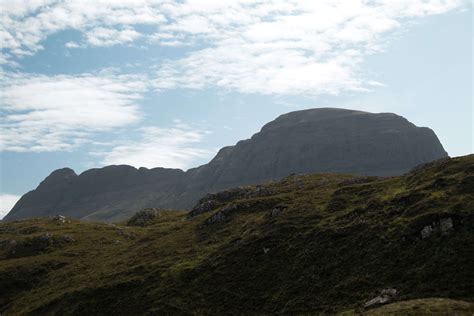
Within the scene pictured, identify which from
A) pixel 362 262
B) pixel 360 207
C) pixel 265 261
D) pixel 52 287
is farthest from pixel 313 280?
pixel 52 287

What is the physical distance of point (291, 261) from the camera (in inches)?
1970

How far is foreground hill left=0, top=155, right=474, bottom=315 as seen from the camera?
3956 centimetres

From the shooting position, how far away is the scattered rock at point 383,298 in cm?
3603

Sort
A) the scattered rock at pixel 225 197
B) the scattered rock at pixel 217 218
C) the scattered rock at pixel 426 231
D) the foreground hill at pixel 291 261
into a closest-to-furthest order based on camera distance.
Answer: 1. the foreground hill at pixel 291 261
2. the scattered rock at pixel 426 231
3. the scattered rock at pixel 217 218
4. the scattered rock at pixel 225 197

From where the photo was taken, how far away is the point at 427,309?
31047 millimetres

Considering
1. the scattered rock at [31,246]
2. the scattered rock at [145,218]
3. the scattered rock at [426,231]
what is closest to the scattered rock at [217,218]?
the scattered rock at [31,246]

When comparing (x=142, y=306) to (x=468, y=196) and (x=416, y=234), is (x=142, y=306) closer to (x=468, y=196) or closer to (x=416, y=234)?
(x=416, y=234)

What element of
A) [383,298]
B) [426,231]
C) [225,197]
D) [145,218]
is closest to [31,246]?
[145,218]

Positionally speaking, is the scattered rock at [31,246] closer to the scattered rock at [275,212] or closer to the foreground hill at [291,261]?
the foreground hill at [291,261]

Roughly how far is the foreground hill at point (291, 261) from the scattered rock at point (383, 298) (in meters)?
0.45

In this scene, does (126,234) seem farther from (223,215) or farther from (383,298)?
(383,298)

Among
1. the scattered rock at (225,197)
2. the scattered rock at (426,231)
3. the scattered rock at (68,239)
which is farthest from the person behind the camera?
the scattered rock at (225,197)

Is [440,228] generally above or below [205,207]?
below

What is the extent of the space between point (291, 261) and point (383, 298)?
48.5ft
